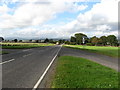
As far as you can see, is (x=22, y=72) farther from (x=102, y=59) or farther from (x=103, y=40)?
(x=103, y=40)

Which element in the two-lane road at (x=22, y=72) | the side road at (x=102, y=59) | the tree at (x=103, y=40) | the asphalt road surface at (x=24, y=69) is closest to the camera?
the two-lane road at (x=22, y=72)

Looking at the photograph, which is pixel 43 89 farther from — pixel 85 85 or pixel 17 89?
pixel 85 85

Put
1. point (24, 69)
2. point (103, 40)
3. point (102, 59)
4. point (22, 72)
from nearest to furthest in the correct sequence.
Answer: point (22, 72), point (24, 69), point (102, 59), point (103, 40)

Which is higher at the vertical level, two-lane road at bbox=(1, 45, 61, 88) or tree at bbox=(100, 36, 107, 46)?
tree at bbox=(100, 36, 107, 46)

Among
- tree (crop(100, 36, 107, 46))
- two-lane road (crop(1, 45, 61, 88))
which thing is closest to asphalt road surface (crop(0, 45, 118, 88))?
two-lane road (crop(1, 45, 61, 88))

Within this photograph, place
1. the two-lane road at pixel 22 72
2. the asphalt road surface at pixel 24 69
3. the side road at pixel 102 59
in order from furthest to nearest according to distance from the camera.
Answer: the side road at pixel 102 59
the asphalt road surface at pixel 24 69
the two-lane road at pixel 22 72

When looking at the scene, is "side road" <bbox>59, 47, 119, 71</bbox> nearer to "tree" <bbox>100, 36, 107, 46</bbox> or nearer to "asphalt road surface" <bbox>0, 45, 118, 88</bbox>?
"asphalt road surface" <bbox>0, 45, 118, 88</bbox>

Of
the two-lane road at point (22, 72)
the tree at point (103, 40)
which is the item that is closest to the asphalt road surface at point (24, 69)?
the two-lane road at point (22, 72)

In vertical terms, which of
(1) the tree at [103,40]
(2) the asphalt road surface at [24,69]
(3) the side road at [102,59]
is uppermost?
(1) the tree at [103,40]

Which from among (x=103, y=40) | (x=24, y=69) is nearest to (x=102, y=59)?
(x=24, y=69)

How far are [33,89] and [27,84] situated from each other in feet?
2.60

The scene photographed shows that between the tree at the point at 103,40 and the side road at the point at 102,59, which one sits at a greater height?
the tree at the point at 103,40

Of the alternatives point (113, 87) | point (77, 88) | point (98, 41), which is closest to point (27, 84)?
point (77, 88)

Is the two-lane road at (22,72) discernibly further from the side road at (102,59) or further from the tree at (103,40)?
the tree at (103,40)
